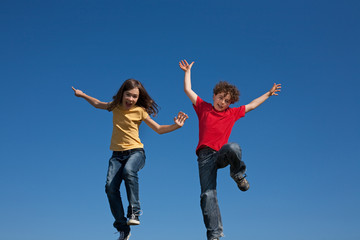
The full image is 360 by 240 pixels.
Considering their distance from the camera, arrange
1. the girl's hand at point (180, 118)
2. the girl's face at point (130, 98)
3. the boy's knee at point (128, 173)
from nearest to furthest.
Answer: the boy's knee at point (128, 173)
the girl's hand at point (180, 118)
the girl's face at point (130, 98)

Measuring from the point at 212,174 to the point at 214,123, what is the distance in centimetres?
101

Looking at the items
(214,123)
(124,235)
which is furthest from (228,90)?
(124,235)

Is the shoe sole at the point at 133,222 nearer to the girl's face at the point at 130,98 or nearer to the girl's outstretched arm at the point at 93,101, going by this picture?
the girl's face at the point at 130,98

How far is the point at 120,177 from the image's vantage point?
7543 millimetres

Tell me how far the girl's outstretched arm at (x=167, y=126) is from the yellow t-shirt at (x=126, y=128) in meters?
0.16

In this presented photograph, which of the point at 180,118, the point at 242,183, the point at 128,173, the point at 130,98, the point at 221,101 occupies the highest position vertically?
the point at 130,98

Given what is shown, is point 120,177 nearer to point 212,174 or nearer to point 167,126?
point 167,126

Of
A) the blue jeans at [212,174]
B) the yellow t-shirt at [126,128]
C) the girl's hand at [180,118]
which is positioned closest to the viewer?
the blue jeans at [212,174]

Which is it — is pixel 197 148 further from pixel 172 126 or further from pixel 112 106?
pixel 112 106

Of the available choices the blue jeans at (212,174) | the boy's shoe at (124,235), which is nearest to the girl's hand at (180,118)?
the blue jeans at (212,174)

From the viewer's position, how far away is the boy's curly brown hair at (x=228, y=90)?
7992mm

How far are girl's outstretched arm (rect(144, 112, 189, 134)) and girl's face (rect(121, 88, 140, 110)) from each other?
465 mm

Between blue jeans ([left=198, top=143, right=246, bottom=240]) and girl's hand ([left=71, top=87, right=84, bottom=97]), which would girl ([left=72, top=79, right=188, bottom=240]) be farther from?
blue jeans ([left=198, top=143, right=246, bottom=240])

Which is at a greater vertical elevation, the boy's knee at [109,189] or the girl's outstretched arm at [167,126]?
the girl's outstretched arm at [167,126]
